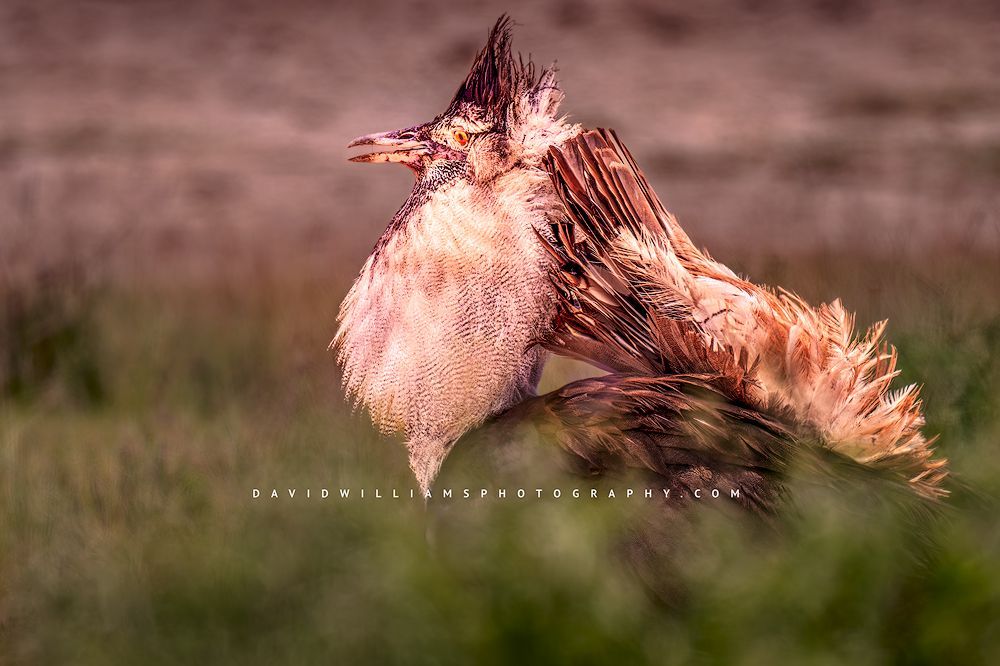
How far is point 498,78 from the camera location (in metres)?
2.38

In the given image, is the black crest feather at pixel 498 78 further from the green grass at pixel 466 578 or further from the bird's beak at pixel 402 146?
the green grass at pixel 466 578

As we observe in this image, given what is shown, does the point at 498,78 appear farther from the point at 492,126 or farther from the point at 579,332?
the point at 579,332

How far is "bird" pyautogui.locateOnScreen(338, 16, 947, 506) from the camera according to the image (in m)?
2.03

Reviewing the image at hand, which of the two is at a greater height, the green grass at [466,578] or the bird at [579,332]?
the bird at [579,332]

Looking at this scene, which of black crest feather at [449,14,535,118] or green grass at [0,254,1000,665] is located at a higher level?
black crest feather at [449,14,535,118]

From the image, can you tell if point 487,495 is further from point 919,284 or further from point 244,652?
point 919,284

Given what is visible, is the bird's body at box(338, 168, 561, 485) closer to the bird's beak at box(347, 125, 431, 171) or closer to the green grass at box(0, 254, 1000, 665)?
the bird's beak at box(347, 125, 431, 171)

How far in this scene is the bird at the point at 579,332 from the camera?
2.03m

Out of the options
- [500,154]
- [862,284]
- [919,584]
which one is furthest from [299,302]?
[919,584]

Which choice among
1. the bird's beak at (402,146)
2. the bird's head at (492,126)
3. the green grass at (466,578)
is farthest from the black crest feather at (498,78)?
the green grass at (466,578)

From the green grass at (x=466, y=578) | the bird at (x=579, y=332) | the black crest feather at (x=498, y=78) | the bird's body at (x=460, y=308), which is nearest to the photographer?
the green grass at (x=466, y=578)

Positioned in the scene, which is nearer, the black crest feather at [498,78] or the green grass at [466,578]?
the green grass at [466,578]

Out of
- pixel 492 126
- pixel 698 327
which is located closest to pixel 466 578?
pixel 698 327

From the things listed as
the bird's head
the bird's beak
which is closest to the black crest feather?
the bird's head
